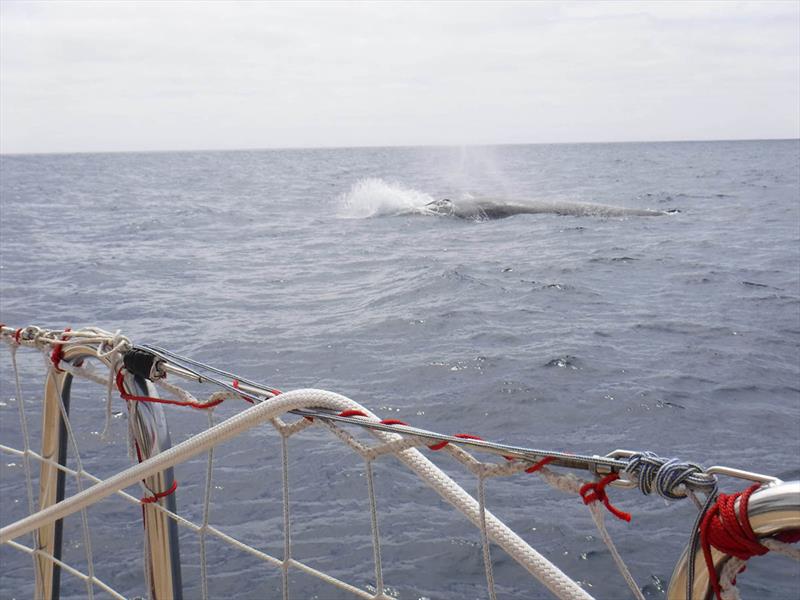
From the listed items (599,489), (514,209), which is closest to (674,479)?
(599,489)

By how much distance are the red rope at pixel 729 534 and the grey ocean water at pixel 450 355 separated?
3980mm

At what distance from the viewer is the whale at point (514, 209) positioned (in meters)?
26.2

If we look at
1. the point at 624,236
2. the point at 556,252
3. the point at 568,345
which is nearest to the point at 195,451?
the point at 568,345

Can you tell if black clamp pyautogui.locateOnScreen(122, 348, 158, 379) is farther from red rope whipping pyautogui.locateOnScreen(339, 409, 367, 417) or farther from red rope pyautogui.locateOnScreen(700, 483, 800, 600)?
red rope pyautogui.locateOnScreen(700, 483, 800, 600)

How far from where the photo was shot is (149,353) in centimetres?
232

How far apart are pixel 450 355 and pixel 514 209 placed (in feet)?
57.3

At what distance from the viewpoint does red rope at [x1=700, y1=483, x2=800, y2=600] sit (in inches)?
48.3

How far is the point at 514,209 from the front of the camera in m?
26.7

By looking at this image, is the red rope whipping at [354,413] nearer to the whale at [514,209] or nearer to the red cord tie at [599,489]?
the red cord tie at [599,489]

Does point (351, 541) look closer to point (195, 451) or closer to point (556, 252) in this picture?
point (195, 451)

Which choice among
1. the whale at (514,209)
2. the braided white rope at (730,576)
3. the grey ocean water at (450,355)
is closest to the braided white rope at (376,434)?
the braided white rope at (730,576)

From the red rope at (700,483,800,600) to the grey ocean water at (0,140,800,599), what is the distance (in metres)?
3.98

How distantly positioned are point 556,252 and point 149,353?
1756cm

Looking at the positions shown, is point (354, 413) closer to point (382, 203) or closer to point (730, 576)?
point (730, 576)
